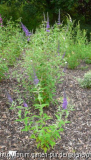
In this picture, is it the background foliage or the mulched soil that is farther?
the background foliage

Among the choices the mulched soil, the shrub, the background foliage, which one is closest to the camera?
the mulched soil

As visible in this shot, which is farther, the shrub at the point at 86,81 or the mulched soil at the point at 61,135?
the shrub at the point at 86,81

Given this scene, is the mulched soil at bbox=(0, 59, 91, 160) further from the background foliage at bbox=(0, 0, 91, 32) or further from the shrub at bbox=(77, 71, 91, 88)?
Answer: the background foliage at bbox=(0, 0, 91, 32)

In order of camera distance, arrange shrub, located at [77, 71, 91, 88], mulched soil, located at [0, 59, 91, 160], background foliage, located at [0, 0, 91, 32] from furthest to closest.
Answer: background foliage, located at [0, 0, 91, 32] → shrub, located at [77, 71, 91, 88] → mulched soil, located at [0, 59, 91, 160]

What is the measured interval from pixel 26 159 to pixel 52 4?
10583 millimetres

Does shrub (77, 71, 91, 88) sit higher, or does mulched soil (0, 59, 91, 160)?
shrub (77, 71, 91, 88)

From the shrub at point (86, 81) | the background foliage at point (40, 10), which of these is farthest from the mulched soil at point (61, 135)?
the background foliage at point (40, 10)

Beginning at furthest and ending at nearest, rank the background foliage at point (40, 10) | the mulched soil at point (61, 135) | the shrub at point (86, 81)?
the background foliage at point (40, 10) → the shrub at point (86, 81) → the mulched soil at point (61, 135)

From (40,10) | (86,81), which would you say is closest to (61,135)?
(86,81)

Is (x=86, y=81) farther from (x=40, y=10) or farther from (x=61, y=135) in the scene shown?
(x=40, y=10)

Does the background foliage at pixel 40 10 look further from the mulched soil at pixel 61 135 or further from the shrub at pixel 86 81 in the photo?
the mulched soil at pixel 61 135

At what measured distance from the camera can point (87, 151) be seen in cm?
269

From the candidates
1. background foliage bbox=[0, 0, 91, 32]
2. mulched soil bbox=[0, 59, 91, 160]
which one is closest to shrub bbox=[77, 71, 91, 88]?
mulched soil bbox=[0, 59, 91, 160]

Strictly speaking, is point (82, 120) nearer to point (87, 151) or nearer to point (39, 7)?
point (87, 151)
